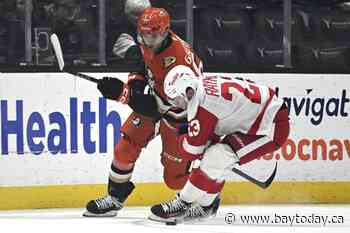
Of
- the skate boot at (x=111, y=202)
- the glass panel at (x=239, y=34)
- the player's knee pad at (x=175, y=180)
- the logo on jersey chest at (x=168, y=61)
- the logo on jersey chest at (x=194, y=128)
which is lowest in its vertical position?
the skate boot at (x=111, y=202)

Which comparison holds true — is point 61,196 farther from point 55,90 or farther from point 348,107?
point 348,107

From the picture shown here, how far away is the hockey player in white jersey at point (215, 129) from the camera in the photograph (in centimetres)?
472

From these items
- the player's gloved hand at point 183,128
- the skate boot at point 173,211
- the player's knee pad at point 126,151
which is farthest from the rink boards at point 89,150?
the skate boot at point 173,211

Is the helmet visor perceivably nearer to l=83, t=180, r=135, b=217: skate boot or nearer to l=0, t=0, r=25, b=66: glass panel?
l=83, t=180, r=135, b=217: skate boot

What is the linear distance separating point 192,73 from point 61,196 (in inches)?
58.2

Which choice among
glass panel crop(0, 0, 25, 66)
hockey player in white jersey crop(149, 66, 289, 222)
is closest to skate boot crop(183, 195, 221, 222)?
hockey player in white jersey crop(149, 66, 289, 222)

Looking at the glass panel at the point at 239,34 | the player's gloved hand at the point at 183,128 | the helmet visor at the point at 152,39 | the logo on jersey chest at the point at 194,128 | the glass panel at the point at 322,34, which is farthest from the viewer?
the glass panel at the point at 322,34

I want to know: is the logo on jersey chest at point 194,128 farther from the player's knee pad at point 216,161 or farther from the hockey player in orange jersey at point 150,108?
the hockey player in orange jersey at point 150,108

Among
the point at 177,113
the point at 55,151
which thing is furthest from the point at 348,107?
the point at 55,151

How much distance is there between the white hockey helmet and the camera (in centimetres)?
473

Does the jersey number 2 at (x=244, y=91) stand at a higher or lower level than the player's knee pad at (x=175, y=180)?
higher

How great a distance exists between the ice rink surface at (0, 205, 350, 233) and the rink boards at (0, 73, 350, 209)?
0.19 meters

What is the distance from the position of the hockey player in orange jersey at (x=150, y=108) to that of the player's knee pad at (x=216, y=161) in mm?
452

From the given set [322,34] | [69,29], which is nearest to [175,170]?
[69,29]
